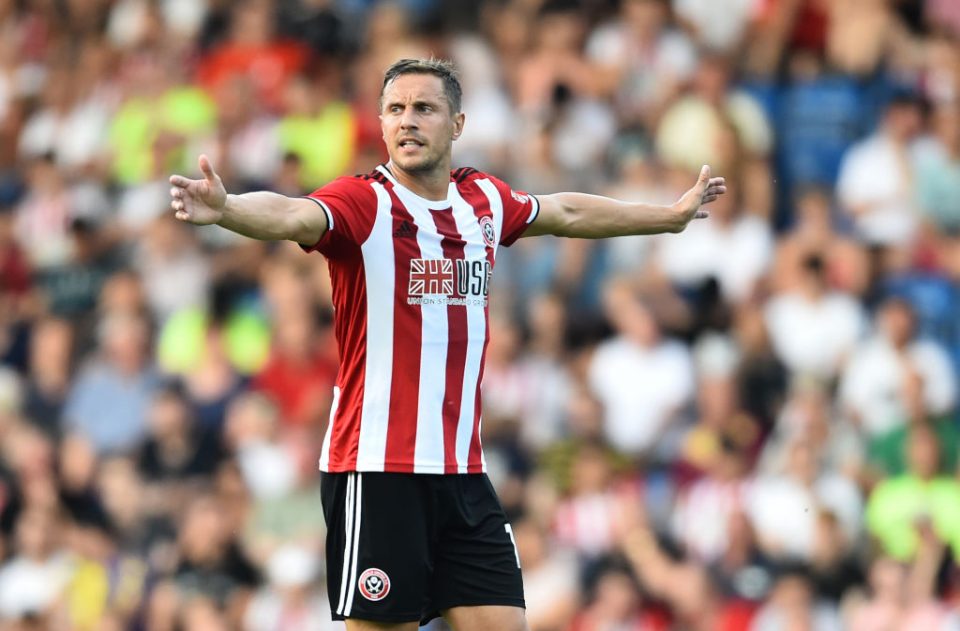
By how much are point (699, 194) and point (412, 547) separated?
6.43 feet

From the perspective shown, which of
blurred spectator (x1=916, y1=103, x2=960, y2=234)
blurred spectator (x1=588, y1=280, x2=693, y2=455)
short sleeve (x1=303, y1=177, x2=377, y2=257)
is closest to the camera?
short sleeve (x1=303, y1=177, x2=377, y2=257)

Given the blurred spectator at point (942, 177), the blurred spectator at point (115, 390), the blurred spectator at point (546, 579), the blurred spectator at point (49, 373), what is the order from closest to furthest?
1. the blurred spectator at point (546, 579)
2. the blurred spectator at point (942, 177)
3. the blurred spectator at point (115, 390)
4. the blurred spectator at point (49, 373)

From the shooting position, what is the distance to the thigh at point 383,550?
6965 millimetres

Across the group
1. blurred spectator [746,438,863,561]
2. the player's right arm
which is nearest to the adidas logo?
the player's right arm

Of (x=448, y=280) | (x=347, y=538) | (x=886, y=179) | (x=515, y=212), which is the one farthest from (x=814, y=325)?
(x=347, y=538)

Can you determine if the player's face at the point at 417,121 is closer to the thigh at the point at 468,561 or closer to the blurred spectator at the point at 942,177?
the thigh at the point at 468,561

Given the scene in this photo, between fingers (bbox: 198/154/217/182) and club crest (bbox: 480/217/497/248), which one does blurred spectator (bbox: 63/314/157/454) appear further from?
fingers (bbox: 198/154/217/182)

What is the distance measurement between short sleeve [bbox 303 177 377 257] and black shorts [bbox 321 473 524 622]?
2.85ft

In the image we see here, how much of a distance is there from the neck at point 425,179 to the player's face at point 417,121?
0.02m

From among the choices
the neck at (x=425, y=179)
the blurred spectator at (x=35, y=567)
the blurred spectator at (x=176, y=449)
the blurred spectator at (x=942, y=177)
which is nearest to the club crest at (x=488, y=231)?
the neck at (x=425, y=179)

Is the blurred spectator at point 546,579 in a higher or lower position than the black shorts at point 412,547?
lower

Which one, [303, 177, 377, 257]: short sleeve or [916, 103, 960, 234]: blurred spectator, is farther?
[916, 103, 960, 234]: blurred spectator

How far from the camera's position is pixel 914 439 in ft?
37.2

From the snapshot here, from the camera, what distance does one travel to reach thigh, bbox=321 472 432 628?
6965mm
